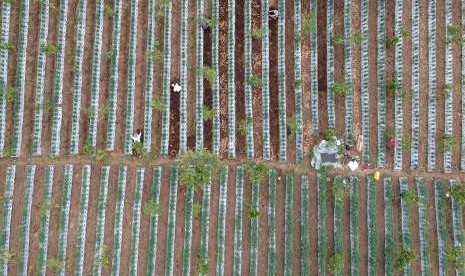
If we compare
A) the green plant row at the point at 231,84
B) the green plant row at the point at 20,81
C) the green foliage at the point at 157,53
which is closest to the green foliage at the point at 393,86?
the green plant row at the point at 231,84

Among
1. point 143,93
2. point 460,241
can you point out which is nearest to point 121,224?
point 143,93

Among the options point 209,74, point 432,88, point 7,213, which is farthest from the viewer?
point 432,88

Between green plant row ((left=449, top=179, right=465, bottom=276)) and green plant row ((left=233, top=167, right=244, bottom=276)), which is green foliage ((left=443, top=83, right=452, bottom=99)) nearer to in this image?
green plant row ((left=449, top=179, right=465, bottom=276))

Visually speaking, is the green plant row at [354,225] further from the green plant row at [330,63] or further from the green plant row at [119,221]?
the green plant row at [119,221]

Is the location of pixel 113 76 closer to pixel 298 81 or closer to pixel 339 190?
pixel 298 81

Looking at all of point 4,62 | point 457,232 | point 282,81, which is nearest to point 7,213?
point 4,62

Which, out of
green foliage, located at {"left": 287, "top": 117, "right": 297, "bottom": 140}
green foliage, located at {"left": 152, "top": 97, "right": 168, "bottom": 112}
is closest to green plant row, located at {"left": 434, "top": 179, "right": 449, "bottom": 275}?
green foliage, located at {"left": 287, "top": 117, "right": 297, "bottom": 140}
